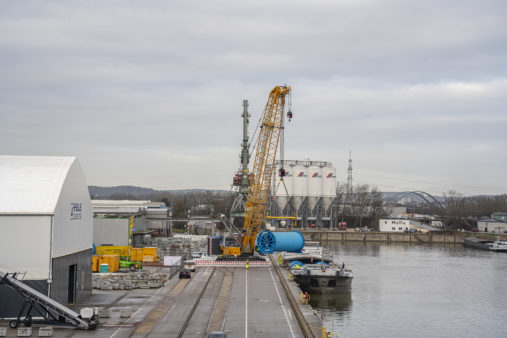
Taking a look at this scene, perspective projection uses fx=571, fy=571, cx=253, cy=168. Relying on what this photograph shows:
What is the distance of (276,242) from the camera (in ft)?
246

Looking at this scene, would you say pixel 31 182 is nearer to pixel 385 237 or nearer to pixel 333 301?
pixel 333 301

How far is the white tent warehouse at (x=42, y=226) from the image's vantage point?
33.2 m

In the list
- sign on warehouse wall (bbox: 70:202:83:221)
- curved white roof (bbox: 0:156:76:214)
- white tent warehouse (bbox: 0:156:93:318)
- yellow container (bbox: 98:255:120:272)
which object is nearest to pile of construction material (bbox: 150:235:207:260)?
yellow container (bbox: 98:255:120:272)

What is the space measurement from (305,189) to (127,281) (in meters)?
115

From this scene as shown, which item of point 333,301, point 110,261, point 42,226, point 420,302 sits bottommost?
point 333,301

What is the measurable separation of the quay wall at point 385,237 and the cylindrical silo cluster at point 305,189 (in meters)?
11.9

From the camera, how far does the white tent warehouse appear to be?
109 feet

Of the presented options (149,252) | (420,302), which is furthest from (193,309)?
(149,252)

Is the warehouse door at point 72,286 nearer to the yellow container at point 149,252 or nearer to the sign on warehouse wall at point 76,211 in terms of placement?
the sign on warehouse wall at point 76,211

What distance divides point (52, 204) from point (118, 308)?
324 inches

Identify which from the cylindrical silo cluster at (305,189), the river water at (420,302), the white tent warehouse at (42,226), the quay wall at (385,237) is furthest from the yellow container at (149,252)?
the cylindrical silo cluster at (305,189)

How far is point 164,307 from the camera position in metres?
37.8

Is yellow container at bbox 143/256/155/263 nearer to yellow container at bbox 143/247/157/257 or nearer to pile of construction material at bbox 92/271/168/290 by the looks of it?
yellow container at bbox 143/247/157/257

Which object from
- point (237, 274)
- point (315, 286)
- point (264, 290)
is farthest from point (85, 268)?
point (315, 286)
